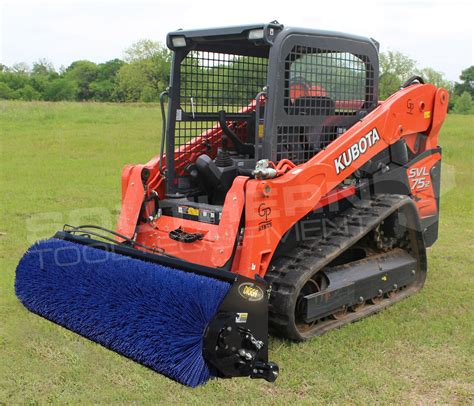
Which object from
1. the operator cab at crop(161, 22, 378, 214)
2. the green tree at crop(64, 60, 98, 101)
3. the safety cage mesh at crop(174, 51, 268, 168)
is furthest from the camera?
the green tree at crop(64, 60, 98, 101)

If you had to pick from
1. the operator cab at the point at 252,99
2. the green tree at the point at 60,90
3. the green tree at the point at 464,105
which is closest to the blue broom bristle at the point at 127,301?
the operator cab at the point at 252,99

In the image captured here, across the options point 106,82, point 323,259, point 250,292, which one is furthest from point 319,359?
point 106,82

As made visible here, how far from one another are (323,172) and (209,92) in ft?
4.90

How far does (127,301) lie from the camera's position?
4.04 m

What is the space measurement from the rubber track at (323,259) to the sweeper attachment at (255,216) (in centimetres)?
1

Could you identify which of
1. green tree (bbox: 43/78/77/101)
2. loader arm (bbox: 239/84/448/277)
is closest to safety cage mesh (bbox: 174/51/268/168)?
loader arm (bbox: 239/84/448/277)

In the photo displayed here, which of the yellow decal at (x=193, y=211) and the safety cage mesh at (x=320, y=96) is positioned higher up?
the safety cage mesh at (x=320, y=96)

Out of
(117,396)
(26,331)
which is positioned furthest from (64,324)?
(117,396)

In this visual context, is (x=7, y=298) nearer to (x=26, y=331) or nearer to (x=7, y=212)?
(x=26, y=331)

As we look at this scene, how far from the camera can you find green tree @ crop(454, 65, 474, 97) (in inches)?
2554

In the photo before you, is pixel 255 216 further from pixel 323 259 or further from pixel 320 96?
pixel 320 96

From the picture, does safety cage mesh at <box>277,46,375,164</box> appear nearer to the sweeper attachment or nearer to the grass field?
the sweeper attachment

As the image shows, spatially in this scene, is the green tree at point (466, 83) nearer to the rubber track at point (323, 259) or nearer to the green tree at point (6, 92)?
the green tree at point (6, 92)

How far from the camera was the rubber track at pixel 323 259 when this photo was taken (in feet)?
14.4
